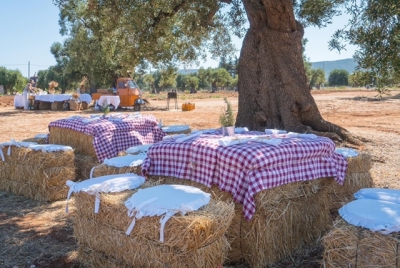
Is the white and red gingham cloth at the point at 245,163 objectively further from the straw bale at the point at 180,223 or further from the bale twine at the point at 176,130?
the bale twine at the point at 176,130

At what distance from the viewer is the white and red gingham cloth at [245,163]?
3674mm

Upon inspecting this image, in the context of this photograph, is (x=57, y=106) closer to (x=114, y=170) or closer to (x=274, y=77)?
(x=274, y=77)

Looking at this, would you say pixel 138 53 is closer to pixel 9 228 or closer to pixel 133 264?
pixel 9 228

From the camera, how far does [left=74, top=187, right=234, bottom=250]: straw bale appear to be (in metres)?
2.93

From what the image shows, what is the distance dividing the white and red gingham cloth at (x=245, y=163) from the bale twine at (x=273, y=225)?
0.32 feet

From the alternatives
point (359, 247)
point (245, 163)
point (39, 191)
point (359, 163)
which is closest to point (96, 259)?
point (245, 163)

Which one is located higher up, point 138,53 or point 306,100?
point 138,53

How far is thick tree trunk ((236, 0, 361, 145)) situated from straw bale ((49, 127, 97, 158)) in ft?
10.8

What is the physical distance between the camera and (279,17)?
8.48 meters

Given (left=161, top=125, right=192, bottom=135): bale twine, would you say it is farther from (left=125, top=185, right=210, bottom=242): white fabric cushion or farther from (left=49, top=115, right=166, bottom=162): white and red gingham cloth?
(left=125, top=185, right=210, bottom=242): white fabric cushion

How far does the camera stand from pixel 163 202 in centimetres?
310

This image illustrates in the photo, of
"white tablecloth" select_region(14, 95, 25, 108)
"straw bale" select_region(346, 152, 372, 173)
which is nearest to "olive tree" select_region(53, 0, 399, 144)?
"straw bale" select_region(346, 152, 372, 173)

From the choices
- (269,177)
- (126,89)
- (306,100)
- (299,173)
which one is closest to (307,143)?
(299,173)

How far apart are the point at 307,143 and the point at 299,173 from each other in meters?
0.34
